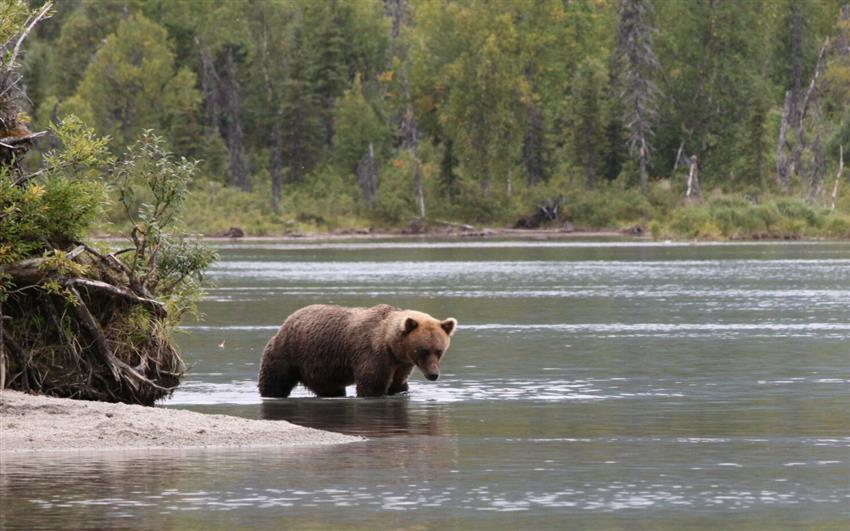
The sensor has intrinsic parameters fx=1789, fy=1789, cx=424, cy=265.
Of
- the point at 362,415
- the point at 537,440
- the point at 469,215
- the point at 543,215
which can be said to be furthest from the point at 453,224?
the point at 537,440

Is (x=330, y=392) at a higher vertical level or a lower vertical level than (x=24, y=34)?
lower

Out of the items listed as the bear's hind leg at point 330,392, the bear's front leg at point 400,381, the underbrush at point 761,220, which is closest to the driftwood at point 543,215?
the underbrush at point 761,220

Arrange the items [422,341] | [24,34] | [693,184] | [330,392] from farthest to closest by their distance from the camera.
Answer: [693,184] < [330,392] < [422,341] < [24,34]

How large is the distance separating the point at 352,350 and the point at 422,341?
1024 millimetres

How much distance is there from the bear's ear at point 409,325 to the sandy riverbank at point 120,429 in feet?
10.0

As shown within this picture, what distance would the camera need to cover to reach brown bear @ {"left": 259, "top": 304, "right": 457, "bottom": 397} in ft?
69.3

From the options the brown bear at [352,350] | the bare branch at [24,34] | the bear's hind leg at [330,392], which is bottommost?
the bear's hind leg at [330,392]

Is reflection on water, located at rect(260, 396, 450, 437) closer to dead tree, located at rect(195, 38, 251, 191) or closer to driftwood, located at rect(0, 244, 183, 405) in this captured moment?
driftwood, located at rect(0, 244, 183, 405)

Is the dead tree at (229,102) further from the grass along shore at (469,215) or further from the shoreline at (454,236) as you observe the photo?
the shoreline at (454,236)

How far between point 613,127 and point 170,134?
28434 millimetres

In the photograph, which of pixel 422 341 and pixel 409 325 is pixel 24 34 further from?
pixel 422 341

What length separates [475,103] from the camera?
114 metres

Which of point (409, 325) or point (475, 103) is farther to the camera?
point (475, 103)

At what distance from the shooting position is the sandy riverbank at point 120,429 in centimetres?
1673
